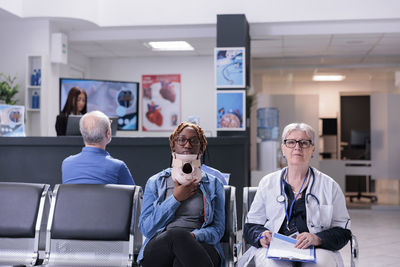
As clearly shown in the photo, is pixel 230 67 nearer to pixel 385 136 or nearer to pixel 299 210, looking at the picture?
pixel 385 136

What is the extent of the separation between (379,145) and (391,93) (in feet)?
3.21

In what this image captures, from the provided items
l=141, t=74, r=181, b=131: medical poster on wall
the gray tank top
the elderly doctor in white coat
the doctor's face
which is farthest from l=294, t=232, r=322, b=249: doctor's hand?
l=141, t=74, r=181, b=131: medical poster on wall

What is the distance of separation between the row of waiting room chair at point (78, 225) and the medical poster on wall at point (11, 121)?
2.46m

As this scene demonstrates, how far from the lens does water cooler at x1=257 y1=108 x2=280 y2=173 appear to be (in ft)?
30.1

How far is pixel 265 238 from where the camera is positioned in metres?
2.79

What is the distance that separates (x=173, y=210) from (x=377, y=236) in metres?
4.45

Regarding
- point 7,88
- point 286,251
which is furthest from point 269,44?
point 286,251

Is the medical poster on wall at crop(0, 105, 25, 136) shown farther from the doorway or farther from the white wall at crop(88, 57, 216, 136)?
the doorway

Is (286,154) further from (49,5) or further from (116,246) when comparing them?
(49,5)

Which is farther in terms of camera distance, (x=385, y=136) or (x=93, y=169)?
(x=385, y=136)

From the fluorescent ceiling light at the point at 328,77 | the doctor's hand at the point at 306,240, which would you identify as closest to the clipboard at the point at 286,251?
the doctor's hand at the point at 306,240

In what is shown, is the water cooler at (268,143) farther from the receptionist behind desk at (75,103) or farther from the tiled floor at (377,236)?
the receptionist behind desk at (75,103)

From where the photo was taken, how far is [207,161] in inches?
215

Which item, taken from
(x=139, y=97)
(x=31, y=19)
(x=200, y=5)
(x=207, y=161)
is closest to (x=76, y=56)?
(x=139, y=97)
